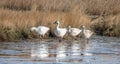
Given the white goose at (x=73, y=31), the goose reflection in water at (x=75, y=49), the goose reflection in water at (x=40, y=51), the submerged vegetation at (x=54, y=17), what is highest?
the submerged vegetation at (x=54, y=17)

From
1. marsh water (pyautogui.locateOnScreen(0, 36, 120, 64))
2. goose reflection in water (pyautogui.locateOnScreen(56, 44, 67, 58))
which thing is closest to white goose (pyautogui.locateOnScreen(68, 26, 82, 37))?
marsh water (pyautogui.locateOnScreen(0, 36, 120, 64))

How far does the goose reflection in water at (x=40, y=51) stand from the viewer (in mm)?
15258

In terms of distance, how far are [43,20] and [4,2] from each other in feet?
26.7

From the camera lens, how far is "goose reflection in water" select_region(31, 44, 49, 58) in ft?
50.1

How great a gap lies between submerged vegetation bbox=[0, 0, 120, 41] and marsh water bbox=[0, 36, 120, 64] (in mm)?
898

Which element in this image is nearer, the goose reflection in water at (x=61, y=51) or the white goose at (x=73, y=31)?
the goose reflection in water at (x=61, y=51)

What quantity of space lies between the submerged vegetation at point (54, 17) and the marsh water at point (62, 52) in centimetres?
90

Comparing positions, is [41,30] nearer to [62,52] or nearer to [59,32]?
[59,32]

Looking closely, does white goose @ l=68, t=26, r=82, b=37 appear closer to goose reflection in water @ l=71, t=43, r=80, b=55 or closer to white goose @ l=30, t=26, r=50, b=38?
white goose @ l=30, t=26, r=50, b=38

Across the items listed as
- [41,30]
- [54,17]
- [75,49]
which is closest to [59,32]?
[41,30]

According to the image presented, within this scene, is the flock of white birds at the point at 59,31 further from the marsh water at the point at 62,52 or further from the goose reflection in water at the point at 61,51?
the goose reflection in water at the point at 61,51

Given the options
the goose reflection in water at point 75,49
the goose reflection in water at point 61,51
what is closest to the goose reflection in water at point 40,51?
the goose reflection in water at point 61,51

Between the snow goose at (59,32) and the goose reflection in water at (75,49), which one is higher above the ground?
the snow goose at (59,32)

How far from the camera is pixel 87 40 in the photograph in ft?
66.9
